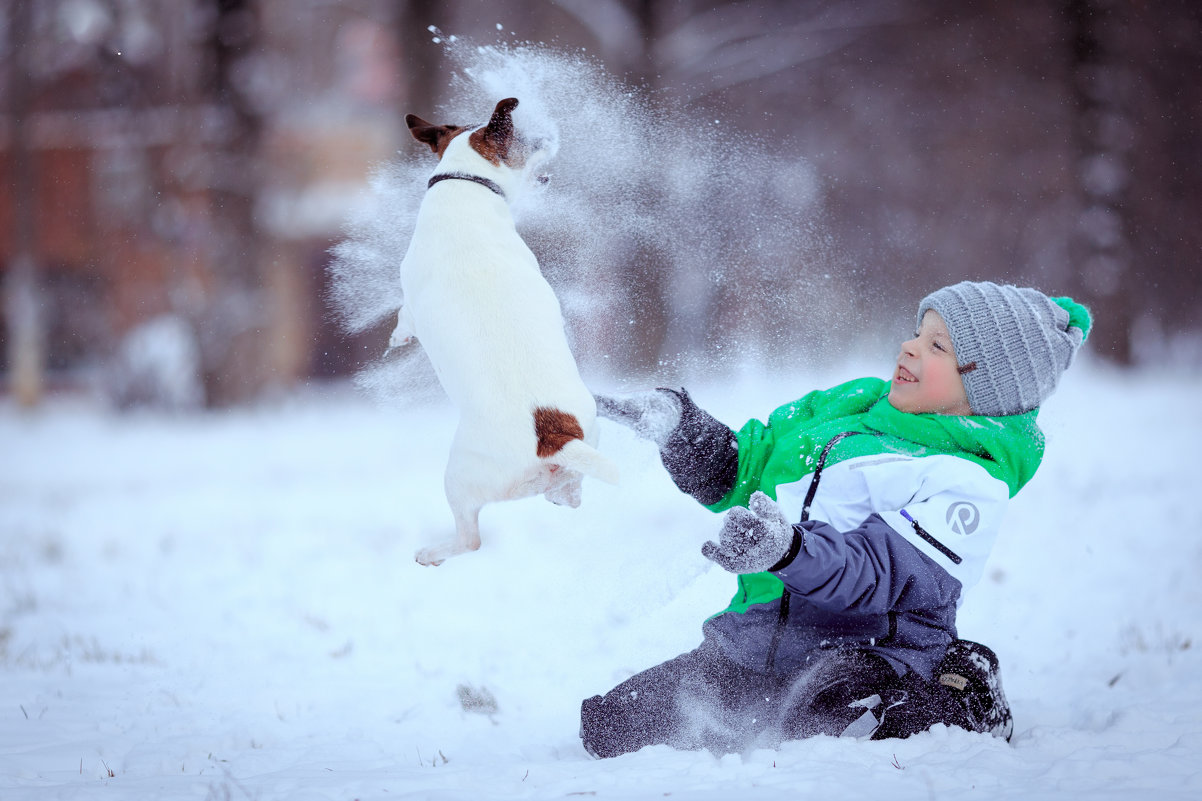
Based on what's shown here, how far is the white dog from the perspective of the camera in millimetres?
2010

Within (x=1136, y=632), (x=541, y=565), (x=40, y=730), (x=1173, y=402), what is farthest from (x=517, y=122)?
(x=1173, y=402)

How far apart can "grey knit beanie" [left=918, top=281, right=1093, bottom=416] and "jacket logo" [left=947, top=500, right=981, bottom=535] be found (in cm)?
30

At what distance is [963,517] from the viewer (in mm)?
2102

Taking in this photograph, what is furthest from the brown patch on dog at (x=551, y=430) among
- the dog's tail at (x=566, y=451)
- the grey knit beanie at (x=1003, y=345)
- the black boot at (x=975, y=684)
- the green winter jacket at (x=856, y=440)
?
the black boot at (x=975, y=684)

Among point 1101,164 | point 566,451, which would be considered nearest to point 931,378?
point 566,451

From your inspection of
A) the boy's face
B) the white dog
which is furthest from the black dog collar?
the boy's face

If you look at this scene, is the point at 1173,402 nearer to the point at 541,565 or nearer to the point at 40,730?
the point at 541,565

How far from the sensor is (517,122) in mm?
2551

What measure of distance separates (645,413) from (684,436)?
147 millimetres

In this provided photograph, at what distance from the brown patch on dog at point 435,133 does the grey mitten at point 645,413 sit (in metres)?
0.85

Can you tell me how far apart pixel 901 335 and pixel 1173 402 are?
174 inches

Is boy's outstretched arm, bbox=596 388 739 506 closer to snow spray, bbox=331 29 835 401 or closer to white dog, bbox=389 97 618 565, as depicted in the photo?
white dog, bbox=389 97 618 565

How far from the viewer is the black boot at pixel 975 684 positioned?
2.25m

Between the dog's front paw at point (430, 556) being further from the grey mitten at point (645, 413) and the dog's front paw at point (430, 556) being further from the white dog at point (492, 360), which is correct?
the grey mitten at point (645, 413)
